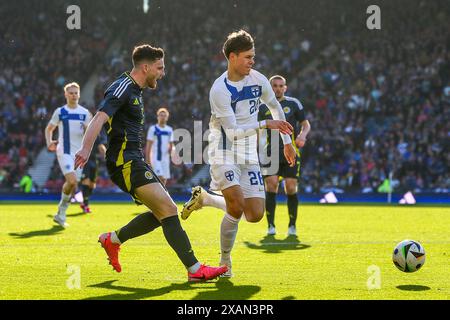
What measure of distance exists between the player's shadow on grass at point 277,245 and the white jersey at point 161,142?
7957 mm

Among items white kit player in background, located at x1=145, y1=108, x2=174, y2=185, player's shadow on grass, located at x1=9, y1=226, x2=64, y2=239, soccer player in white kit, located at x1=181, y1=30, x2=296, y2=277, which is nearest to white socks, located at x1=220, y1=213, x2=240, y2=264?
soccer player in white kit, located at x1=181, y1=30, x2=296, y2=277

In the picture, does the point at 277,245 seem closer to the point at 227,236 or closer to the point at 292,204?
the point at 292,204

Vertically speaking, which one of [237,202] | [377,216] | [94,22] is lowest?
[377,216]

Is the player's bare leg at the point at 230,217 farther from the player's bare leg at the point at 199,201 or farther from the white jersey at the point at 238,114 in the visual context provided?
the player's bare leg at the point at 199,201

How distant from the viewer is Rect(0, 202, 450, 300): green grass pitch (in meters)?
6.48

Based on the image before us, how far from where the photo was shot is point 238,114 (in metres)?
7.66

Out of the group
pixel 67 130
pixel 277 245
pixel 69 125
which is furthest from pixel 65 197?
pixel 277 245

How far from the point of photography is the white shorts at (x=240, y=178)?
7.54 metres

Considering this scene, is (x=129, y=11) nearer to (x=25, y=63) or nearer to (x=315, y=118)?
(x=25, y=63)

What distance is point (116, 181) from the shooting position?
7207mm

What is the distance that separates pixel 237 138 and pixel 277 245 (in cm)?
327

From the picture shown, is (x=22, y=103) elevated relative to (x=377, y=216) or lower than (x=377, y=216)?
elevated
